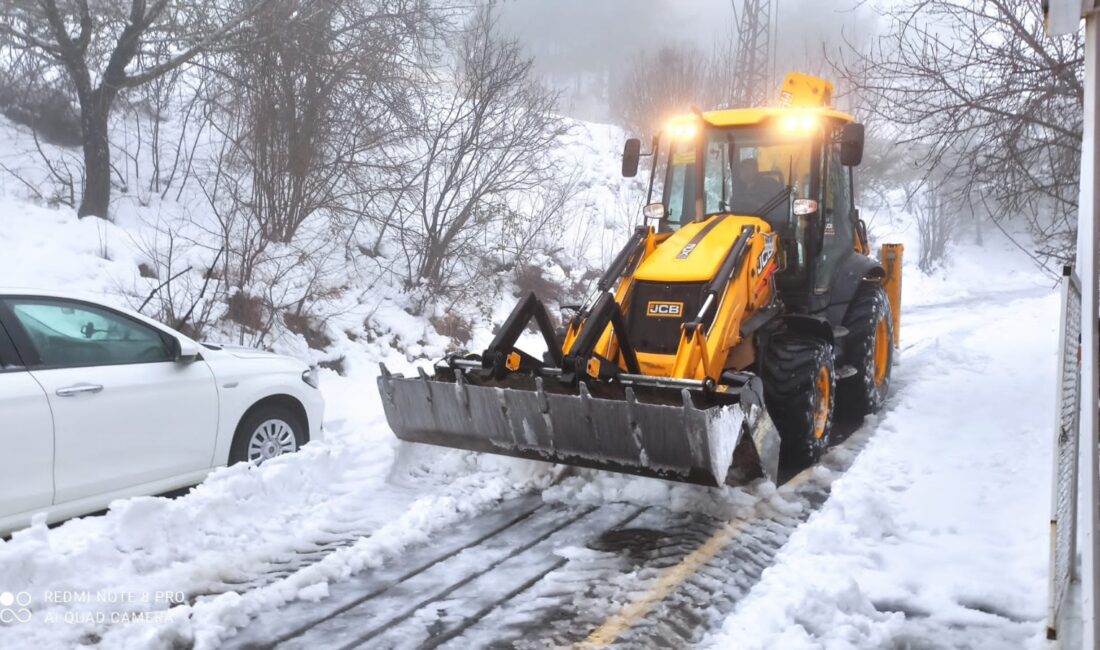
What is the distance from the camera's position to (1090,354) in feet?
9.25

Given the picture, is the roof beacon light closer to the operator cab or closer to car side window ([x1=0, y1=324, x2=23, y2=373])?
the operator cab

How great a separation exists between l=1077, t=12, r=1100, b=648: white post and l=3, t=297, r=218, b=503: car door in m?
4.89

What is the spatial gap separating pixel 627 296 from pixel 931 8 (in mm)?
5056

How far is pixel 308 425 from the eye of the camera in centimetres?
650

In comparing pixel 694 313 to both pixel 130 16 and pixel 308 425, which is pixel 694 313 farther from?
pixel 130 16

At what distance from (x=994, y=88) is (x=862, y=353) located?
3.09 meters

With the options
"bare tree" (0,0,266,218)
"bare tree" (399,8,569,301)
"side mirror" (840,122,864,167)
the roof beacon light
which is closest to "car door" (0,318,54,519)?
the roof beacon light

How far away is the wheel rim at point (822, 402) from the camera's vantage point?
6.34 m

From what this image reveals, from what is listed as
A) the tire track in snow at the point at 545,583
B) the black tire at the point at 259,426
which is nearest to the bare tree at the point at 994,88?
the tire track in snow at the point at 545,583

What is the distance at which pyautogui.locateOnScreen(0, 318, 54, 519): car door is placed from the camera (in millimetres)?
4492

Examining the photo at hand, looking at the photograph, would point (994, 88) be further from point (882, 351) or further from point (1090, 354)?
point (1090, 354)

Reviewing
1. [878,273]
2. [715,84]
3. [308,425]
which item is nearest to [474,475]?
[308,425]

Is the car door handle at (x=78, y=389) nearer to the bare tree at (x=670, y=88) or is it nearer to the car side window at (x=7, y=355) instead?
the car side window at (x=7, y=355)

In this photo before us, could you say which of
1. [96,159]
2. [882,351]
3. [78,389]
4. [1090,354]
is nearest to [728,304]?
[1090,354]
